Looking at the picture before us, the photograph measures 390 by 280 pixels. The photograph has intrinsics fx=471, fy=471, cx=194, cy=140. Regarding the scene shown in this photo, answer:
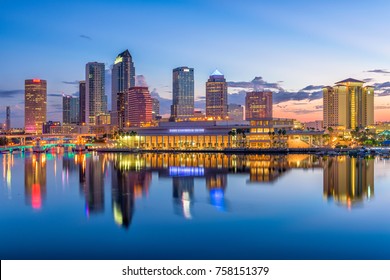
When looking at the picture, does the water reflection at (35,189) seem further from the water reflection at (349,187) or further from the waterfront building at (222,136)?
the waterfront building at (222,136)

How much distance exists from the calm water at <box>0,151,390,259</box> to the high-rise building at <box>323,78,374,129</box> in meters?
134

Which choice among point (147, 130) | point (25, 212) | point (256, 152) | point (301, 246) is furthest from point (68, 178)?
point (147, 130)

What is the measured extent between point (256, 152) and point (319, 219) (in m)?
63.5

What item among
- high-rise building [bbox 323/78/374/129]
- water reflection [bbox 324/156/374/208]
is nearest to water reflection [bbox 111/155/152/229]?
water reflection [bbox 324/156/374/208]

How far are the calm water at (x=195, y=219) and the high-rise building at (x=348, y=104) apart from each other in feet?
441

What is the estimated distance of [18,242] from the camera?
16328mm

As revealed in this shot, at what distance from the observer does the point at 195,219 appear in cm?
2006

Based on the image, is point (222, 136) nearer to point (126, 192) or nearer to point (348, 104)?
point (126, 192)

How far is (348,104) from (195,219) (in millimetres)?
154199

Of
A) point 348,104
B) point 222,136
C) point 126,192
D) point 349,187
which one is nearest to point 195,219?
point 126,192

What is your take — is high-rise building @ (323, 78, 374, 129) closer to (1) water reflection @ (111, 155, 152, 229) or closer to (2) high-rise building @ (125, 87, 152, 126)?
(2) high-rise building @ (125, 87, 152, 126)

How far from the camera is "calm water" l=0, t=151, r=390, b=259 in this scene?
50.1ft

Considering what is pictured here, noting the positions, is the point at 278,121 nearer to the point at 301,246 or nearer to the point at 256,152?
the point at 256,152

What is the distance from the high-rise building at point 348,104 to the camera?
16325 cm
